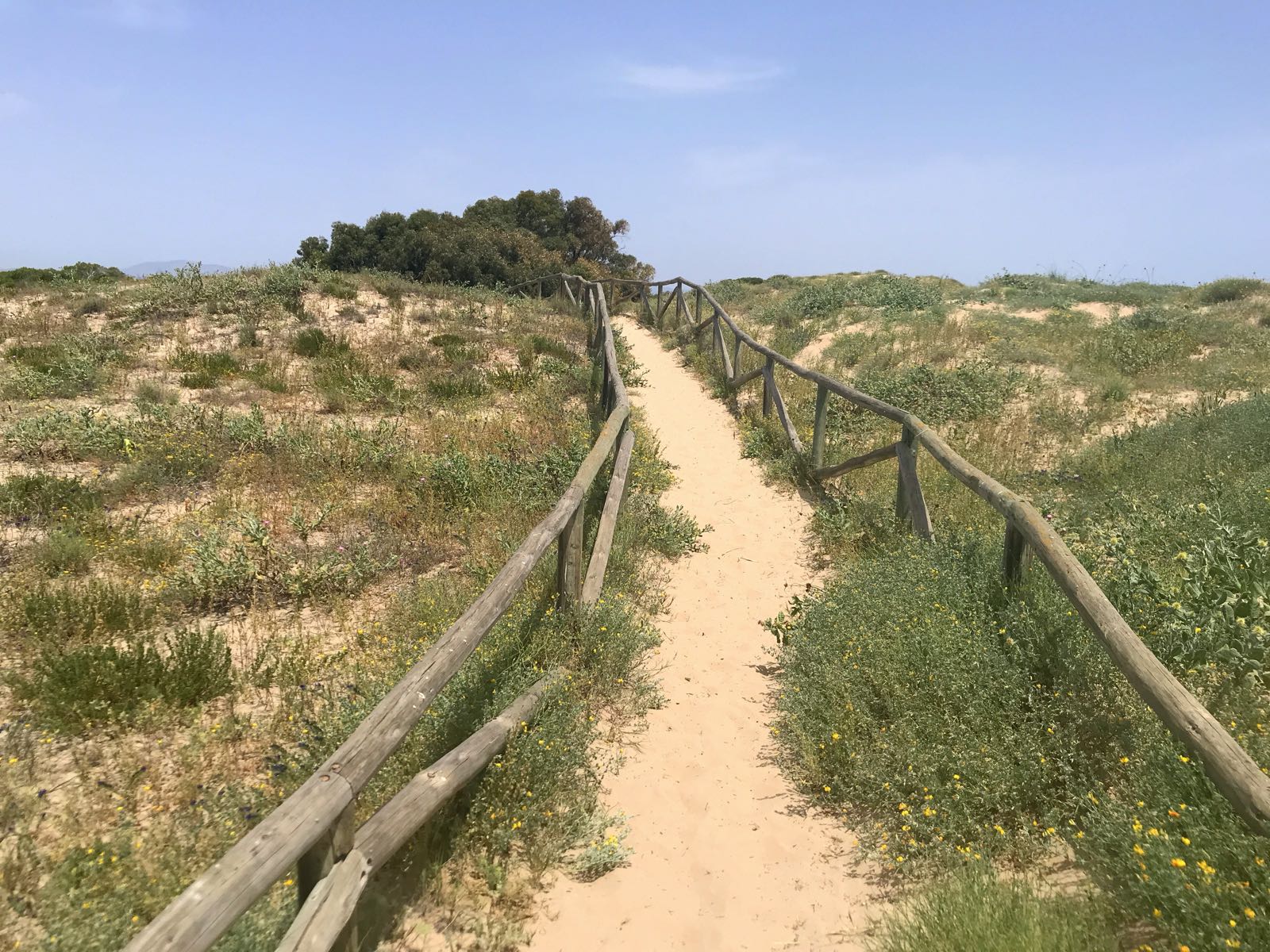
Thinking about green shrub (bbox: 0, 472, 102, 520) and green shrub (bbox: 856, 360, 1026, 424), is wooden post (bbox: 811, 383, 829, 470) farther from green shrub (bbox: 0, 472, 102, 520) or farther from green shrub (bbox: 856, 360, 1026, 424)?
green shrub (bbox: 0, 472, 102, 520)

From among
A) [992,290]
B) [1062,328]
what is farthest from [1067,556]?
[992,290]

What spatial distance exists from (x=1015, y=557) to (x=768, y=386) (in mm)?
6207

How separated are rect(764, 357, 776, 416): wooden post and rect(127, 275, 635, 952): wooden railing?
6.79m

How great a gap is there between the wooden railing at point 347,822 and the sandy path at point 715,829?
768 mm

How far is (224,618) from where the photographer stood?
5109mm

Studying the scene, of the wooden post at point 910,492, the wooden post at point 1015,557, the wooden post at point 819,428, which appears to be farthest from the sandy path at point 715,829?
the wooden post at point 819,428

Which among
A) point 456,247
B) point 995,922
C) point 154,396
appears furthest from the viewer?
point 456,247

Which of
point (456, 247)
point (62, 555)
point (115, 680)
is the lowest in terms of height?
point (115, 680)

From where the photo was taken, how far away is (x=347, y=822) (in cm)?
257

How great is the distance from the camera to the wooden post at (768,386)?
34.7ft

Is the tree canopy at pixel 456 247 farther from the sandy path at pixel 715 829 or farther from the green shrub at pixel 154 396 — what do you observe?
the sandy path at pixel 715 829

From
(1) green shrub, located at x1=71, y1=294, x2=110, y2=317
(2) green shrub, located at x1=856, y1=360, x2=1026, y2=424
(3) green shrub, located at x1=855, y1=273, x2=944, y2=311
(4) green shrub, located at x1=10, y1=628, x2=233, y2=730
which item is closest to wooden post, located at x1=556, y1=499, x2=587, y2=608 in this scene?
(4) green shrub, located at x1=10, y1=628, x2=233, y2=730

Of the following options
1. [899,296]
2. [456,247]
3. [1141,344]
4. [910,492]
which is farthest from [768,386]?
[456,247]

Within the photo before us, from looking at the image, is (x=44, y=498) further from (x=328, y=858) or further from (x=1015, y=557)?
(x=1015, y=557)
